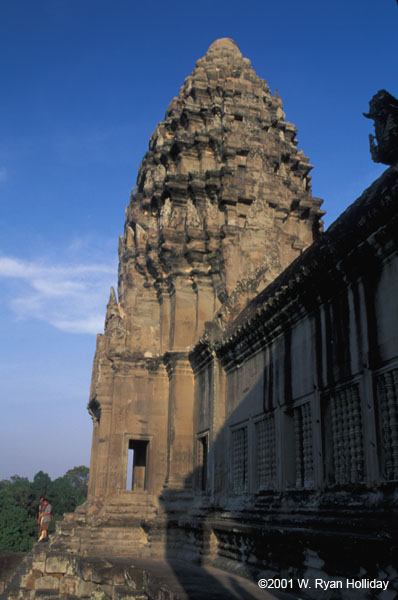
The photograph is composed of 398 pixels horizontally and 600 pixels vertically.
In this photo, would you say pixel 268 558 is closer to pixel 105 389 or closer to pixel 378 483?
pixel 378 483

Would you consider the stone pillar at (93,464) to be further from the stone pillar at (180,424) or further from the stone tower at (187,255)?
the stone pillar at (180,424)

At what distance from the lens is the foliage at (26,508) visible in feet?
146

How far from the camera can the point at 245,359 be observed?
12086 mm

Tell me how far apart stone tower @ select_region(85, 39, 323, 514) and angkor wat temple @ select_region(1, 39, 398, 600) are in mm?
56

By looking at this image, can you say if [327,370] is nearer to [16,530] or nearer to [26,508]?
[16,530]

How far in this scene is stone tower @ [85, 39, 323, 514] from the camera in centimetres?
1552

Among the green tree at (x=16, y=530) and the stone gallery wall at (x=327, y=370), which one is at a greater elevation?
the stone gallery wall at (x=327, y=370)

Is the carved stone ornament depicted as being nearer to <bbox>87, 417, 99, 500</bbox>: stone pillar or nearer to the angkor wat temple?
the angkor wat temple

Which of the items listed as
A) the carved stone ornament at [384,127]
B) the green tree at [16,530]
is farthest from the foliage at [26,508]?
the carved stone ornament at [384,127]

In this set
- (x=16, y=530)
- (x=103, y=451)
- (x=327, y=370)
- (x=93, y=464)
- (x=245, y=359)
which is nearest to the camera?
(x=327, y=370)

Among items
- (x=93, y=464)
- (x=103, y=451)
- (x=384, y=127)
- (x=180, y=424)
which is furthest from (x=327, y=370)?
(x=93, y=464)

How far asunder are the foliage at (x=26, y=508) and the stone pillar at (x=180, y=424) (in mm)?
27195

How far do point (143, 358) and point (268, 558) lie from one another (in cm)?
875

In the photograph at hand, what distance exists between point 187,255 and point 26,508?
49614mm
